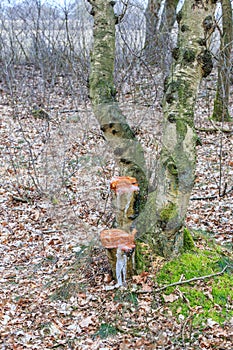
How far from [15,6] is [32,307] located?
11.2 meters

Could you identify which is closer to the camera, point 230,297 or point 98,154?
point 230,297

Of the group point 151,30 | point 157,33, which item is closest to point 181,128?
point 157,33

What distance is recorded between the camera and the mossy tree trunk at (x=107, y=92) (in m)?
4.73

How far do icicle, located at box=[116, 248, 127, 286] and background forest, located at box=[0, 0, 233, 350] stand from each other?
0.11 m

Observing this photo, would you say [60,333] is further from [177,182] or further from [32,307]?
[177,182]

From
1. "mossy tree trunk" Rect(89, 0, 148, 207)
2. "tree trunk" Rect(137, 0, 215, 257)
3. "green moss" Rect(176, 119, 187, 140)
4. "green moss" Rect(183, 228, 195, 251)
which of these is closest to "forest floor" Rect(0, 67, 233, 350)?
"green moss" Rect(183, 228, 195, 251)

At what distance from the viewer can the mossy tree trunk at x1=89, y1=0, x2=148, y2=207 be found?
15.5ft

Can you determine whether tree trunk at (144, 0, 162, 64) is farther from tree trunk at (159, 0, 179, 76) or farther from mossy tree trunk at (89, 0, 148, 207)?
mossy tree trunk at (89, 0, 148, 207)

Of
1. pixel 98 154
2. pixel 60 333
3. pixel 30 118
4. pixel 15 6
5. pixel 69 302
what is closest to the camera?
pixel 60 333

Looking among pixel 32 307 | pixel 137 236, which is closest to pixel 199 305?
pixel 137 236

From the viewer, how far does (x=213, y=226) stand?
621 centimetres

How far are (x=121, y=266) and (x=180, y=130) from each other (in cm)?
154

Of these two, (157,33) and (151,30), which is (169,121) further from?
(151,30)

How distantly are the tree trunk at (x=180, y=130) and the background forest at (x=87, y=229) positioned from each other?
26 centimetres
